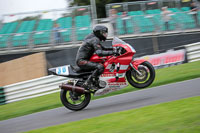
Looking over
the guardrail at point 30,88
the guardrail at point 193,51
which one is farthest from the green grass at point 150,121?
the guardrail at point 193,51

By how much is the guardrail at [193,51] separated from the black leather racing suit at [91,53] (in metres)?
6.35

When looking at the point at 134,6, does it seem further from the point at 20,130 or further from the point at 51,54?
the point at 20,130

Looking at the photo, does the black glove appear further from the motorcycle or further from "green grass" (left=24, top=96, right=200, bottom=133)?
"green grass" (left=24, top=96, right=200, bottom=133)

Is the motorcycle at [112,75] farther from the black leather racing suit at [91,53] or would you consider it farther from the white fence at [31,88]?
the white fence at [31,88]

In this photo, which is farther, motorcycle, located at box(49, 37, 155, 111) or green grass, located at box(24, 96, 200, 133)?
motorcycle, located at box(49, 37, 155, 111)

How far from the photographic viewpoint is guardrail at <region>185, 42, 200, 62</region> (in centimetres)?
1230

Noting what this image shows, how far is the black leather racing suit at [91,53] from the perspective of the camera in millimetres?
6668

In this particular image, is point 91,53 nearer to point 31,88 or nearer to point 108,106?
point 108,106

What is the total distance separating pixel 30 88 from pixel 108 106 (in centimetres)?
488

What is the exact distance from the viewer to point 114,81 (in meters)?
6.94

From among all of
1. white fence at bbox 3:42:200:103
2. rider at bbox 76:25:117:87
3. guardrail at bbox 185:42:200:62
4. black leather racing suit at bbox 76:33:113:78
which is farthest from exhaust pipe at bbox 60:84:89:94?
guardrail at bbox 185:42:200:62

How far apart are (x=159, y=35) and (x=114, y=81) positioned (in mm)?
7720

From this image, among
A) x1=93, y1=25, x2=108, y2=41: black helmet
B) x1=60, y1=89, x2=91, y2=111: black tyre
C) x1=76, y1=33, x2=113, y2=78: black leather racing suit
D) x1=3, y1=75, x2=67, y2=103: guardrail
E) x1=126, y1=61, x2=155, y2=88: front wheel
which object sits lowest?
x1=3, y1=75, x2=67, y2=103: guardrail

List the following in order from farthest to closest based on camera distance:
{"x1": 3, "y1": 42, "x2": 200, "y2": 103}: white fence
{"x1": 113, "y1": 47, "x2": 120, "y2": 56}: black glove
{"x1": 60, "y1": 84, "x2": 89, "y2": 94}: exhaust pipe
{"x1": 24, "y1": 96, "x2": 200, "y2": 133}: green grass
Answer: {"x1": 3, "y1": 42, "x2": 200, "y2": 103}: white fence < {"x1": 60, "y1": 84, "x2": 89, "y2": 94}: exhaust pipe < {"x1": 113, "y1": 47, "x2": 120, "y2": 56}: black glove < {"x1": 24, "y1": 96, "x2": 200, "y2": 133}: green grass
